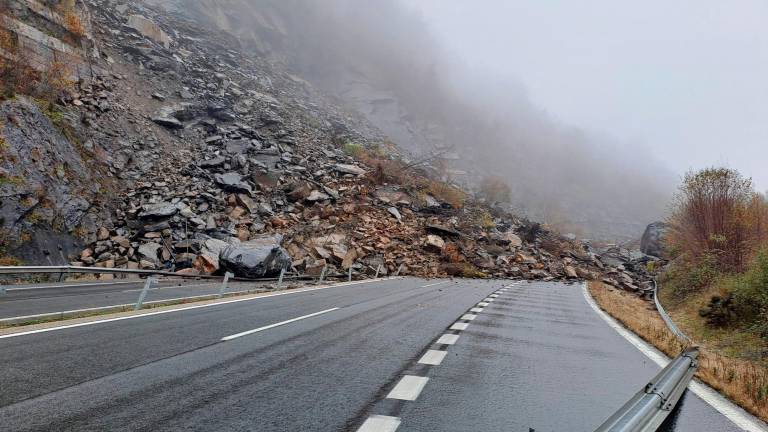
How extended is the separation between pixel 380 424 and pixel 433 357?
2.64 metres

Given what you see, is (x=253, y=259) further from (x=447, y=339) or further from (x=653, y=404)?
(x=653, y=404)

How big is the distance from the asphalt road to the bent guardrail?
26 cm

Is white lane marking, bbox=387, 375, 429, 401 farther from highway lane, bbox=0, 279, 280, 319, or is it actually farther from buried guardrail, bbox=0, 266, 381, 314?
highway lane, bbox=0, 279, 280, 319

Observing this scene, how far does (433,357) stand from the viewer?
6012 millimetres

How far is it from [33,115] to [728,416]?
94.1ft

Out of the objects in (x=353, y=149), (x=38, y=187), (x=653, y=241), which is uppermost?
(x=353, y=149)

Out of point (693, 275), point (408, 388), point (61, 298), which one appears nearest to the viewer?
point (408, 388)

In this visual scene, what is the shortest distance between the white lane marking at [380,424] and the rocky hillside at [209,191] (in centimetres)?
1985

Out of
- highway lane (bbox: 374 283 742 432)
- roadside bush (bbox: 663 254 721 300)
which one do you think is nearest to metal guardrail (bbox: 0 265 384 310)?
highway lane (bbox: 374 283 742 432)

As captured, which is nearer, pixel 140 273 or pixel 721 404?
pixel 721 404

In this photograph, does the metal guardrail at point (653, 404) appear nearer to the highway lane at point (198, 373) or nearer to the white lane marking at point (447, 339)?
the highway lane at point (198, 373)

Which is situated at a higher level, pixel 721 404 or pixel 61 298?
pixel 721 404

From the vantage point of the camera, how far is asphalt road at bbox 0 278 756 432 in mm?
3586

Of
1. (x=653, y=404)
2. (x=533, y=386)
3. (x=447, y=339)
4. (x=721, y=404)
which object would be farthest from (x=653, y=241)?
(x=653, y=404)
